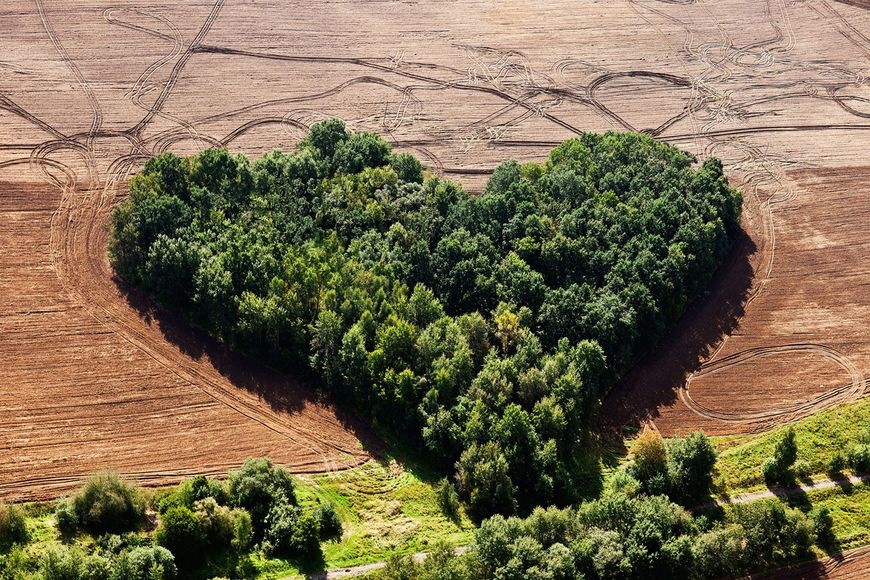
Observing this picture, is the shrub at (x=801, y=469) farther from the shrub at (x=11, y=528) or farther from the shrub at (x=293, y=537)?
the shrub at (x=11, y=528)

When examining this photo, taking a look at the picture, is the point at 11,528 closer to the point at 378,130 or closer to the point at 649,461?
the point at 649,461

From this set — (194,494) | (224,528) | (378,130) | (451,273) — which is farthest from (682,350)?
(194,494)

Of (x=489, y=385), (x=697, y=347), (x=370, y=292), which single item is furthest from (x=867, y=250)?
(x=370, y=292)

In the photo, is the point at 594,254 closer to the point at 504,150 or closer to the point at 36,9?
the point at 504,150

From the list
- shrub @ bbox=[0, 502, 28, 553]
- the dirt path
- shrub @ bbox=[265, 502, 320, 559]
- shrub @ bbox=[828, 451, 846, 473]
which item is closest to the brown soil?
the dirt path

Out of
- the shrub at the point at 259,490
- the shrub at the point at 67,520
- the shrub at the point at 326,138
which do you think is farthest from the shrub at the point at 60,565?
the shrub at the point at 326,138

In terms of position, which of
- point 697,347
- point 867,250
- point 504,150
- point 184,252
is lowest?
point 697,347

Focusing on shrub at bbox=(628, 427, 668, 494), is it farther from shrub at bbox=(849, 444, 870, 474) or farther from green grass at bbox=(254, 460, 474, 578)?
shrub at bbox=(849, 444, 870, 474)
